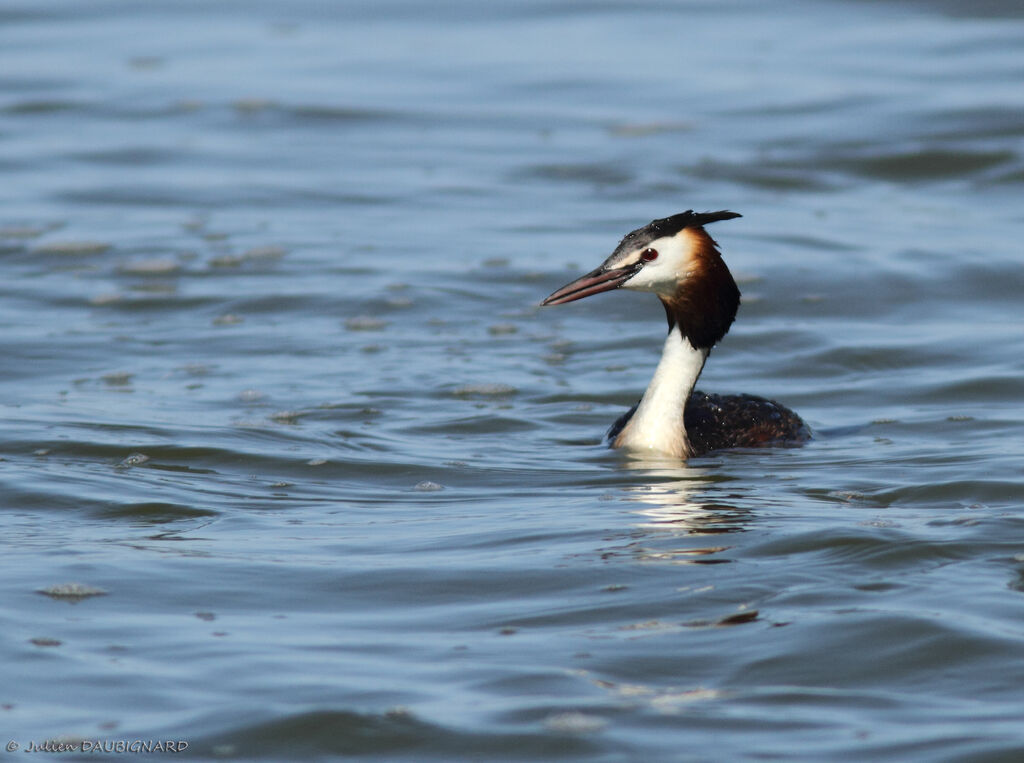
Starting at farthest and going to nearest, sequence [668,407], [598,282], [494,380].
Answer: [494,380]
[668,407]
[598,282]

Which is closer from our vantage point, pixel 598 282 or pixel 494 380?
pixel 598 282

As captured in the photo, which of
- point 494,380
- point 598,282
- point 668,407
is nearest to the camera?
point 598,282

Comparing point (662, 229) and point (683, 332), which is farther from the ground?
point (662, 229)

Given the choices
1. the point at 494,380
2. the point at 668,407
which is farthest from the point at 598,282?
the point at 494,380

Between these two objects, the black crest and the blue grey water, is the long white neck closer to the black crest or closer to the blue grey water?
the blue grey water

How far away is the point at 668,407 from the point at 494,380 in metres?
1.73

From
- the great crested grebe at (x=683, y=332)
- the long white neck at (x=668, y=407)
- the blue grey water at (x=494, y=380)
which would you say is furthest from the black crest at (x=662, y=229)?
the blue grey water at (x=494, y=380)

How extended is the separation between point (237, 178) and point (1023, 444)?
329 inches

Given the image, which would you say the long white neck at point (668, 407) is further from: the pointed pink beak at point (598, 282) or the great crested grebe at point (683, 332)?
the pointed pink beak at point (598, 282)

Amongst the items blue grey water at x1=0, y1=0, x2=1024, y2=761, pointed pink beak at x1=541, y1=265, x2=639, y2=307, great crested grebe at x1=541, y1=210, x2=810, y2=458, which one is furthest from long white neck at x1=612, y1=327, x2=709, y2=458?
pointed pink beak at x1=541, y1=265, x2=639, y2=307

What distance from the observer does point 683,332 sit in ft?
26.7

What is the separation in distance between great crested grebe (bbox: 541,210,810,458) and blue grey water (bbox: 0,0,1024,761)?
0.90 ft

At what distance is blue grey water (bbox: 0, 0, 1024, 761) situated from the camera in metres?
4.70

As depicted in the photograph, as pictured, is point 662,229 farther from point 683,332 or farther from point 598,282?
point 683,332
